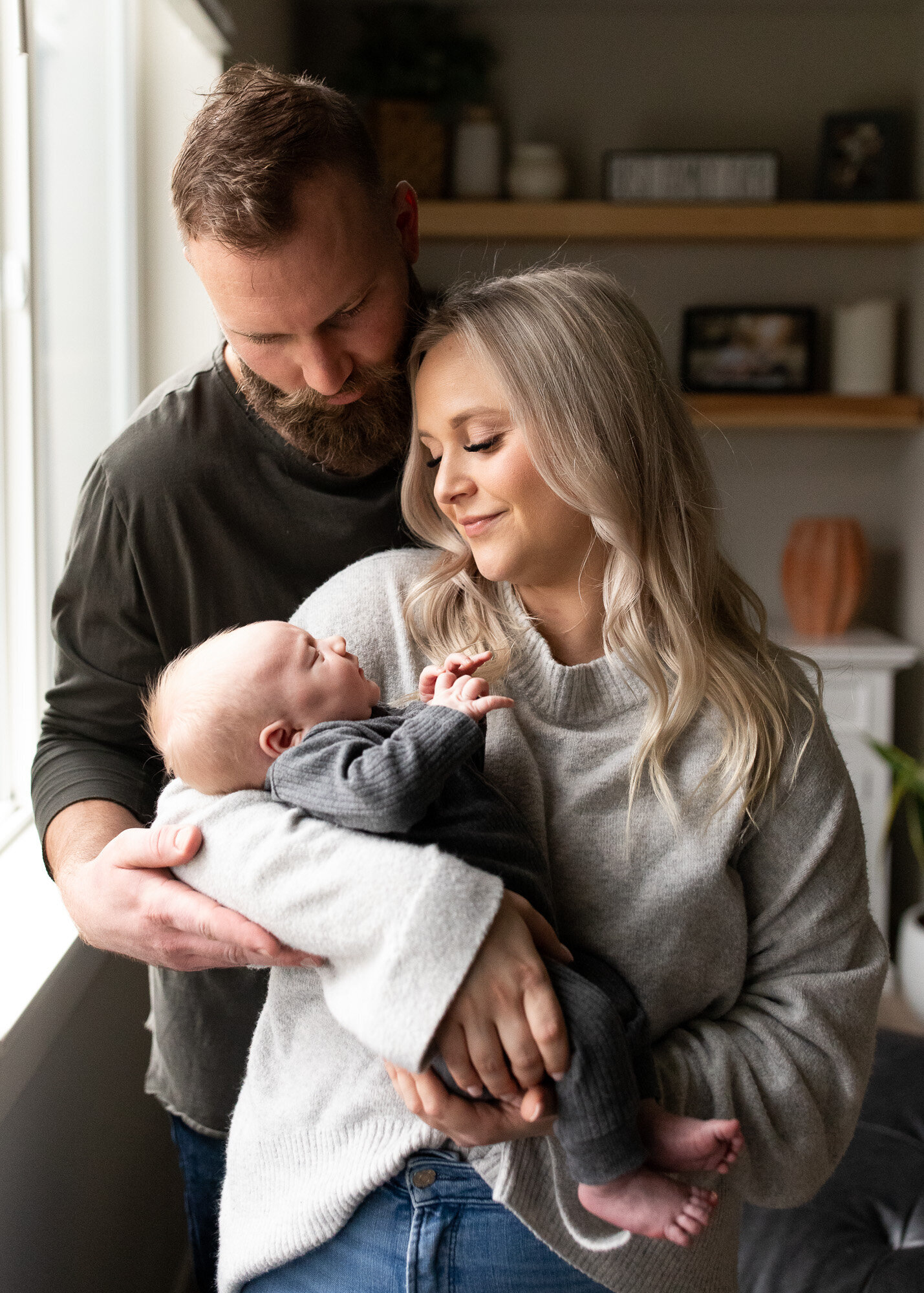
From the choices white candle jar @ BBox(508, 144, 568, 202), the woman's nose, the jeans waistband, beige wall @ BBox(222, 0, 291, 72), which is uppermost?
beige wall @ BBox(222, 0, 291, 72)

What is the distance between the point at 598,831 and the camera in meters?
1.23

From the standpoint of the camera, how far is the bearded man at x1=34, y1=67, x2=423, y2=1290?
1.28 metres

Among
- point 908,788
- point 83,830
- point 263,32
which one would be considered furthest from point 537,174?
point 83,830

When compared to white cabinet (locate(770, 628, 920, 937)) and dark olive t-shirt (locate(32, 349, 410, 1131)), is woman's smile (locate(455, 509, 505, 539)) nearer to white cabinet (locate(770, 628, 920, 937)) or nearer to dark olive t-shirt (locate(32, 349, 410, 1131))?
dark olive t-shirt (locate(32, 349, 410, 1131))

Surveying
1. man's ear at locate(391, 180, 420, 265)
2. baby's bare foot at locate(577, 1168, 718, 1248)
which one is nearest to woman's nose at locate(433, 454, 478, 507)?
man's ear at locate(391, 180, 420, 265)

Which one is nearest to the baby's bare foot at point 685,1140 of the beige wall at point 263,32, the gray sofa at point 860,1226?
the gray sofa at point 860,1226

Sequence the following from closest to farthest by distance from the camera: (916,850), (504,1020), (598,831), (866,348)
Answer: (504,1020)
(598,831)
(916,850)
(866,348)

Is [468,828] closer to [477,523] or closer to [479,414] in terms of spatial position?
[477,523]

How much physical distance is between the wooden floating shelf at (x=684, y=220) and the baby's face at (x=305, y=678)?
2949 mm

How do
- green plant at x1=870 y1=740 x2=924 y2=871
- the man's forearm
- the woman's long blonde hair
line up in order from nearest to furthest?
the woman's long blonde hair, the man's forearm, green plant at x1=870 y1=740 x2=924 y2=871

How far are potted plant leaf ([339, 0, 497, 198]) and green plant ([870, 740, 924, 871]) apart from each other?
2.44 meters

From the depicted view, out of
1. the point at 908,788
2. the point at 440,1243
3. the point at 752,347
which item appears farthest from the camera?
the point at 752,347

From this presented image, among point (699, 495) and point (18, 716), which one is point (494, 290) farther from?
point (18, 716)

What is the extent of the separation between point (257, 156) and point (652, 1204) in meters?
1.20
